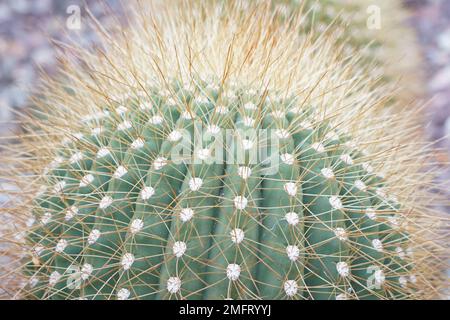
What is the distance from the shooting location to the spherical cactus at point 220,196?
0.89m

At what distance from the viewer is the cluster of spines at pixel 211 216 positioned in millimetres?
888

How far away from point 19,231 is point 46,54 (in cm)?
244

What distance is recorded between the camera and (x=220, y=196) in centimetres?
91

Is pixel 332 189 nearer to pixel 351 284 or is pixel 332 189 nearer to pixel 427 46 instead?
pixel 351 284

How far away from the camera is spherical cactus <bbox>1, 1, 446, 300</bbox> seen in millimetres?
892

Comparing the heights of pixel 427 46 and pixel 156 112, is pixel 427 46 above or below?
above

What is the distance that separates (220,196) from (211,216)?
35 millimetres

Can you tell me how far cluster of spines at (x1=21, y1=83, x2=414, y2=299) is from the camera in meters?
0.89

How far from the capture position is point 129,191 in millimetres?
958

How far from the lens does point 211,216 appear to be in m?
0.91
